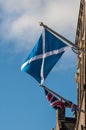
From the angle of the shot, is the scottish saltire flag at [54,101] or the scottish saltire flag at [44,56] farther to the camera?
the scottish saltire flag at [54,101]

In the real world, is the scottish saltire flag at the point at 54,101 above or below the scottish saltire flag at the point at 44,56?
below

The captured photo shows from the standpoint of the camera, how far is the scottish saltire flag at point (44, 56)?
Answer: 1272 inches

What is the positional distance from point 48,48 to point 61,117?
25.1 m

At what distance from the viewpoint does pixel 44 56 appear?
3269cm

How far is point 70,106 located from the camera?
33406 millimetres

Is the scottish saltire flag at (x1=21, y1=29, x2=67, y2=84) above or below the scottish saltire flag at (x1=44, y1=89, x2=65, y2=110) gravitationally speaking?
above

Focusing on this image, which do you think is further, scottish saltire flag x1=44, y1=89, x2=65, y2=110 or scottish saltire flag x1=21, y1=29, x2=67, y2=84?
scottish saltire flag x1=44, y1=89, x2=65, y2=110

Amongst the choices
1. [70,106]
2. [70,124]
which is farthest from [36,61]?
[70,124]

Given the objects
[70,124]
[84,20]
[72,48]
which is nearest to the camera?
[72,48]

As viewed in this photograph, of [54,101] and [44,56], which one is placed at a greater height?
[44,56]

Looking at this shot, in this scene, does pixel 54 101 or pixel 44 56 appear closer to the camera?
pixel 44 56

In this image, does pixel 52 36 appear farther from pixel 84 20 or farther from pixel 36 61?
pixel 84 20

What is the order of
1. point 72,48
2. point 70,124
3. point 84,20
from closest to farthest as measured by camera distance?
point 72,48 → point 84,20 → point 70,124

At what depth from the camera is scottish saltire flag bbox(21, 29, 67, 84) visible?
32312 millimetres
